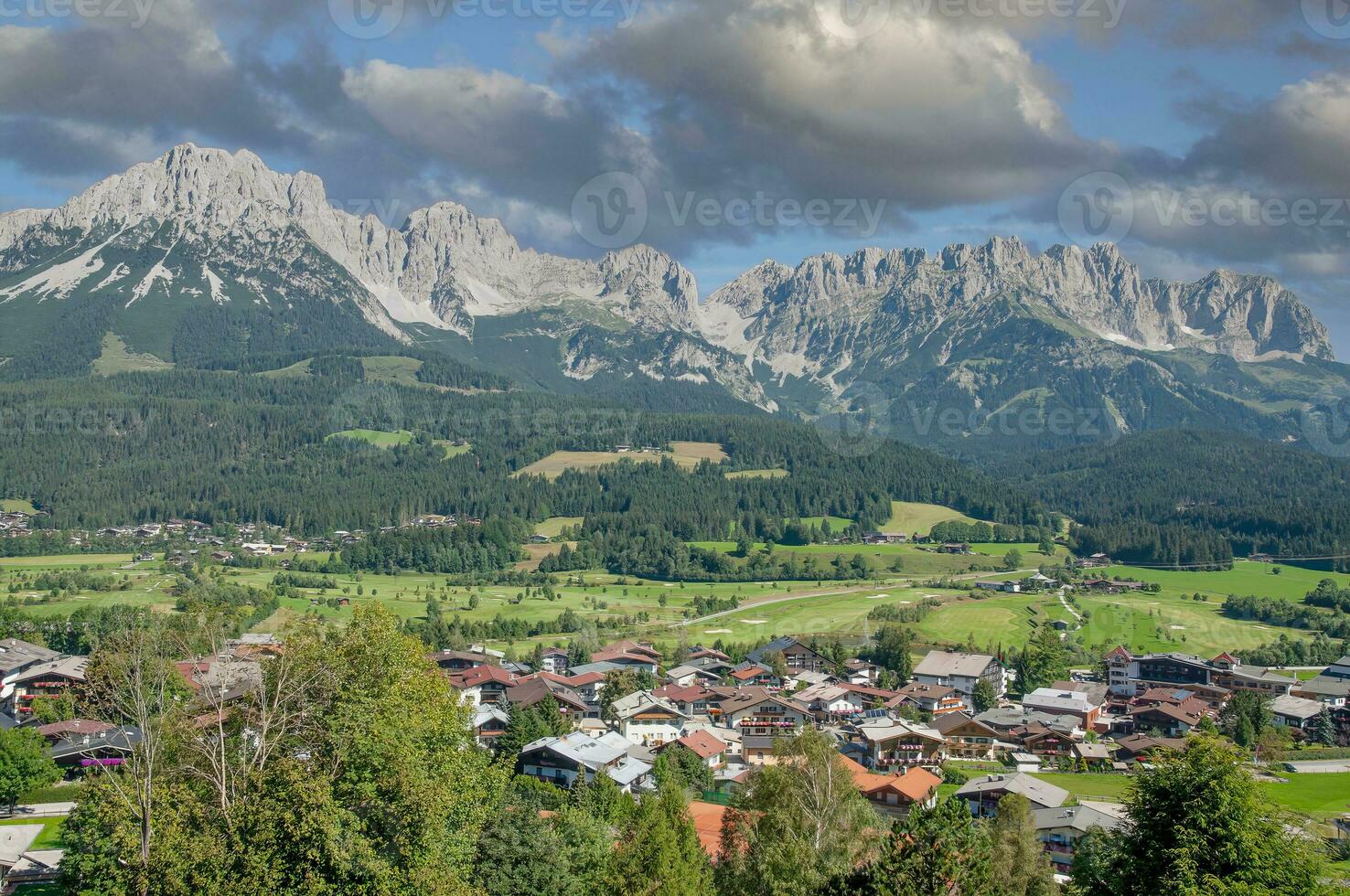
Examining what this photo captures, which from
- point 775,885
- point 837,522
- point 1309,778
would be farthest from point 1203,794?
point 837,522

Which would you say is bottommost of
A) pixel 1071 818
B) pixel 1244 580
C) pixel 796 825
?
pixel 1071 818

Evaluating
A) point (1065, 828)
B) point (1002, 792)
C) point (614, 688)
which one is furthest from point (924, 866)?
point (614, 688)

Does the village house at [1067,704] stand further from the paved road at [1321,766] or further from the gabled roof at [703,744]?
the gabled roof at [703,744]

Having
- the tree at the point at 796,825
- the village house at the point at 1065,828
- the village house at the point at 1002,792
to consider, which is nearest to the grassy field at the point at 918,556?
the village house at the point at 1002,792

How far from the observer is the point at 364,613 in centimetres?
3075

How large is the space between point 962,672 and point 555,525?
3792 inches

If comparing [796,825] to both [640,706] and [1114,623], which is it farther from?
[1114,623]

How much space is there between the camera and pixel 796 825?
29.0 metres

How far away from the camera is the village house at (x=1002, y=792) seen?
53.4 meters

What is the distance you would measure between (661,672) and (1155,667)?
4089 cm

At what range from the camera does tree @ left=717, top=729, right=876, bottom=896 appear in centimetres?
2712

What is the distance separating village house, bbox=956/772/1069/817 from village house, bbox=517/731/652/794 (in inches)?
622

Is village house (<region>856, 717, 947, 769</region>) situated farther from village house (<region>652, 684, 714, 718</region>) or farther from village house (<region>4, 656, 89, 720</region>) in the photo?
village house (<region>4, 656, 89, 720</region>)

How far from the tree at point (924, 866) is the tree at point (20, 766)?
131ft
